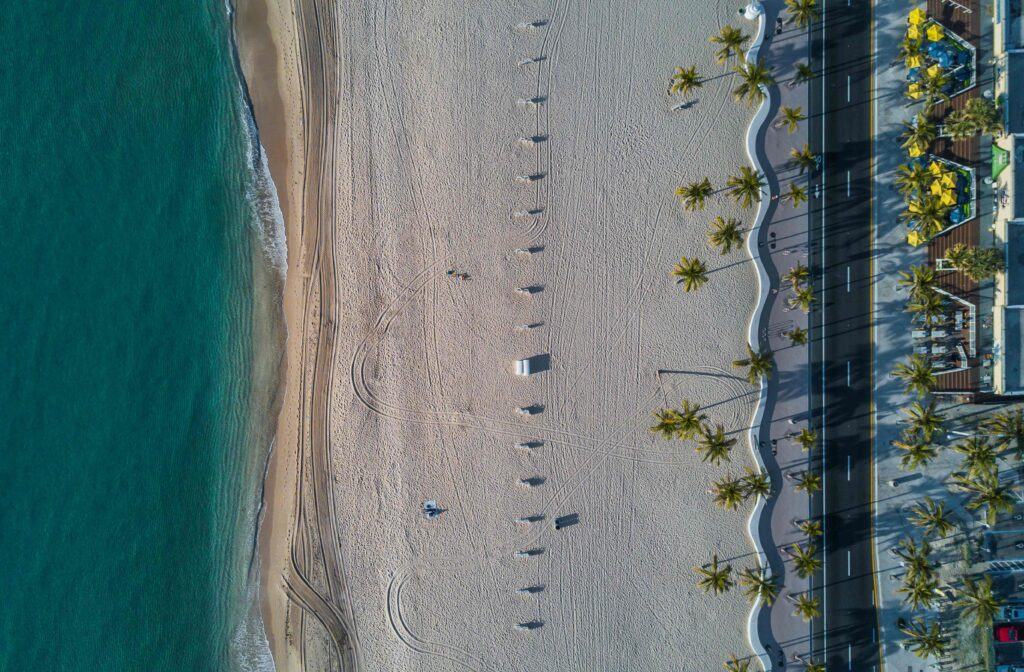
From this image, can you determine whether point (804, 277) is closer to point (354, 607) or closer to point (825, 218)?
point (825, 218)

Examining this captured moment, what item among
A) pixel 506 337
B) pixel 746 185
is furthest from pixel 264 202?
pixel 746 185

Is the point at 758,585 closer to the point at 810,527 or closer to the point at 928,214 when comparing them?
the point at 810,527

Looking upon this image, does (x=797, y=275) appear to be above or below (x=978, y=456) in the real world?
above

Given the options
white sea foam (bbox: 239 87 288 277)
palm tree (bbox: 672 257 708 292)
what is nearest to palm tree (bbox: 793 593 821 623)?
palm tree (bbox: 672 257 708 292)

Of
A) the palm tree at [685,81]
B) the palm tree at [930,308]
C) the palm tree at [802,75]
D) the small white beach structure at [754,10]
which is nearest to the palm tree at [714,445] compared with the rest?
the palm tree at [930,308]

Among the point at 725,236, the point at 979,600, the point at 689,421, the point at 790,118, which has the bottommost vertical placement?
the point at 979,600

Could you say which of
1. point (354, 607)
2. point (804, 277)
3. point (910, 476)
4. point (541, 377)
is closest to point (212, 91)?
point (541, 377)
